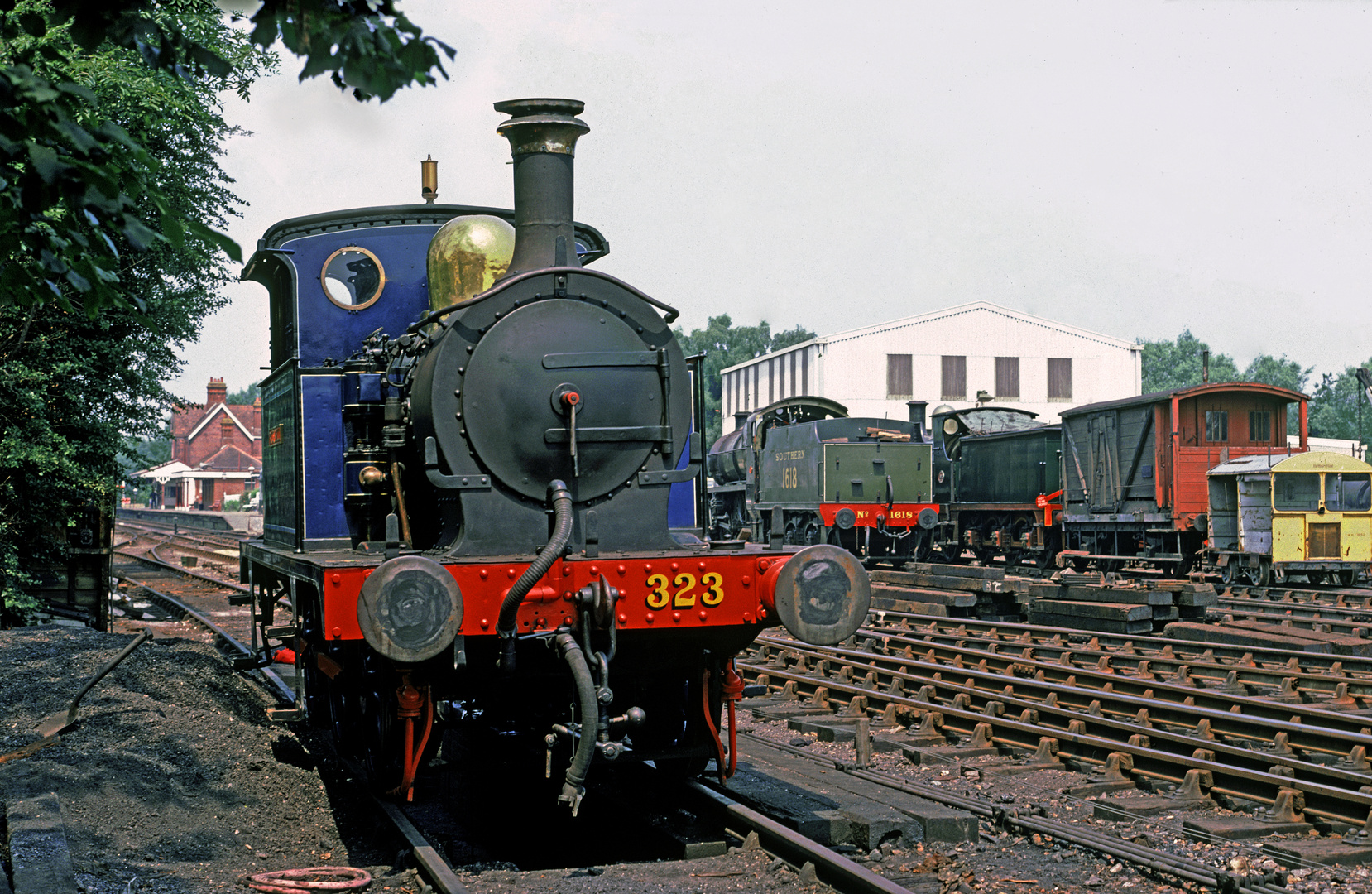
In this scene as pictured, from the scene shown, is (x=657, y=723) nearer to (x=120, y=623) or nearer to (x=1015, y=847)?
(x=1015, y=847)

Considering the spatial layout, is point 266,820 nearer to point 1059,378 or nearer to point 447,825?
point 447,825

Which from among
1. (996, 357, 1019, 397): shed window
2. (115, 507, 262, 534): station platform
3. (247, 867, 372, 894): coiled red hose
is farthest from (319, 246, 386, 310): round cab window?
(996, 357, 1019, 397): shed window

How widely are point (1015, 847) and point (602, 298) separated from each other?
10.7ft

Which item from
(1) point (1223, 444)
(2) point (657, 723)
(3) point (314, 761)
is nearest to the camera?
(2) point (657, 723)

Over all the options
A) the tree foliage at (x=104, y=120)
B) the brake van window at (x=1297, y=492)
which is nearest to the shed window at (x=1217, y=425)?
the brake van window at (x=1297, y=492)

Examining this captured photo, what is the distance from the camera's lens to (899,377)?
150 ft

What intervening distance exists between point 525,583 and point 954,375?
42.4m

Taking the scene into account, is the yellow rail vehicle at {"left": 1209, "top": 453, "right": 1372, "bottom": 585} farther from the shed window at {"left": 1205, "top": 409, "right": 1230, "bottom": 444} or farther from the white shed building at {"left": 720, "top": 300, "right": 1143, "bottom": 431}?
the white shed building at {"left": 720, "top": 300, "right": 1143, "bottom": 431}

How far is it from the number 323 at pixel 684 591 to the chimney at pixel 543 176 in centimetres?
165

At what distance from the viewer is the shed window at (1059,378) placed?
46.7 metres

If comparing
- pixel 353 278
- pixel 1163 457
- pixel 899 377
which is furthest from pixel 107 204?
pixel 899 377

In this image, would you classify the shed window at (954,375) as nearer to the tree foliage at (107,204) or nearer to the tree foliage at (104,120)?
the tree foliage at (107,204)

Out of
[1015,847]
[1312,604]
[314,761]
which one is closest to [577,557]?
[1015,847]

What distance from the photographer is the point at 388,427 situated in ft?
21.1
